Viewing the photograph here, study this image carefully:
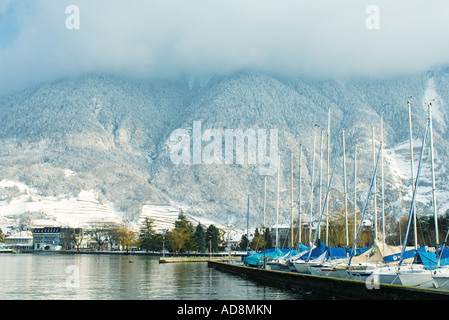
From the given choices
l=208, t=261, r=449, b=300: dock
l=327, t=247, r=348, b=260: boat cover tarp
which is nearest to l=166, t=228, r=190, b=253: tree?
l=208, t=261, r=449, b=300: dock

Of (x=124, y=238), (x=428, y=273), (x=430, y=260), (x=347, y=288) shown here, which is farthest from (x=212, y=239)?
(x=428, y=273)

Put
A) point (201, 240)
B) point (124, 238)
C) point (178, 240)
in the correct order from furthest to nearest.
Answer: point (124, 238) < point (201, 240) < point (178, 240)

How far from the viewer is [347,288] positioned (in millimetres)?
39062

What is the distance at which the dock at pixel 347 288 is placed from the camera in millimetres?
31734

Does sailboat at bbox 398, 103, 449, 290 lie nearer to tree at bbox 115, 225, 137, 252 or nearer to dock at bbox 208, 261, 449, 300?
dock at bbox 208, 261, 449, 300

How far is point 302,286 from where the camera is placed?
4703cm

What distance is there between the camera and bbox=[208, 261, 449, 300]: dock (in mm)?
31734

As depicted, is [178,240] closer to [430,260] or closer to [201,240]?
[201,240]

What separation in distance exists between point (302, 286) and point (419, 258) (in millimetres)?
12299

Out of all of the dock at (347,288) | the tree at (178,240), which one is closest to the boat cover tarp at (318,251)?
the dock at (347,288)

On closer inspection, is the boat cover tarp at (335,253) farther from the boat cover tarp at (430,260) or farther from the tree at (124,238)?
the tree at (124,238)
